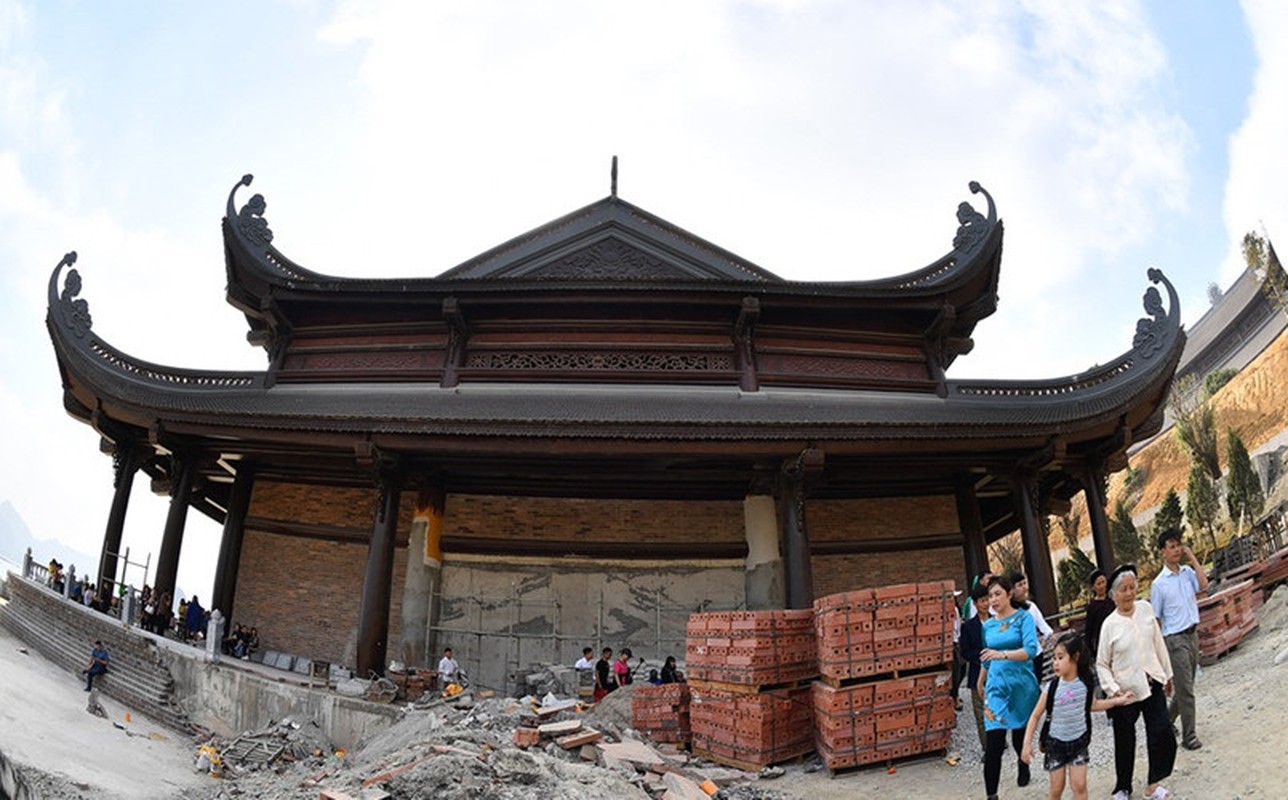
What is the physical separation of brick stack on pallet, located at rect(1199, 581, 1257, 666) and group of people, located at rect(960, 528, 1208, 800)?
2.39 metres

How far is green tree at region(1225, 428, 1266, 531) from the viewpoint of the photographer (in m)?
25.9

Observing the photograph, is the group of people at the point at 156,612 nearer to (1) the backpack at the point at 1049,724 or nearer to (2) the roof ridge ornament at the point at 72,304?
(2) the roof ridge ornament at the point at 72,304

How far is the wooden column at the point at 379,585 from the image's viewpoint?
37.1 feet

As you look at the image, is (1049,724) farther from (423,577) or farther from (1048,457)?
(423,577)

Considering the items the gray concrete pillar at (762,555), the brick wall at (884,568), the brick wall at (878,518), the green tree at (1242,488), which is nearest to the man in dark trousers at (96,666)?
the gray concrete pillar at (762,555)

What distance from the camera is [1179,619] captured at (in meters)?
6.29

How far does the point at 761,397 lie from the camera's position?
14078mm

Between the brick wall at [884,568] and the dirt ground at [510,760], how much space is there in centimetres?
455

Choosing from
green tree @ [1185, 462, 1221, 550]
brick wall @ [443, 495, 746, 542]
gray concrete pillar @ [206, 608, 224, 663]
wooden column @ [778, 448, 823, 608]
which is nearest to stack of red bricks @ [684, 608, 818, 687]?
wooden column @ [778, 448, 823, 608]

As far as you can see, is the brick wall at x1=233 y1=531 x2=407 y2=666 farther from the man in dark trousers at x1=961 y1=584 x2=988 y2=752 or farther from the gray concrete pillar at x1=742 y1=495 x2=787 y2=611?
the man in dark trousers at x1=961 y1=584 x2=988 y2=752

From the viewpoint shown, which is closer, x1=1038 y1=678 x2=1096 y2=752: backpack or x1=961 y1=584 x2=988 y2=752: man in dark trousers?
x1=1038 y1=678 x2=1096 y2=752: backpack

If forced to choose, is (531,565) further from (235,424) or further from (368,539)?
(235,424)

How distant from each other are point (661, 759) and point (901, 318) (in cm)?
995

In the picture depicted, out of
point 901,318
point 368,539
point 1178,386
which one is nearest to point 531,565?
point 368,539
